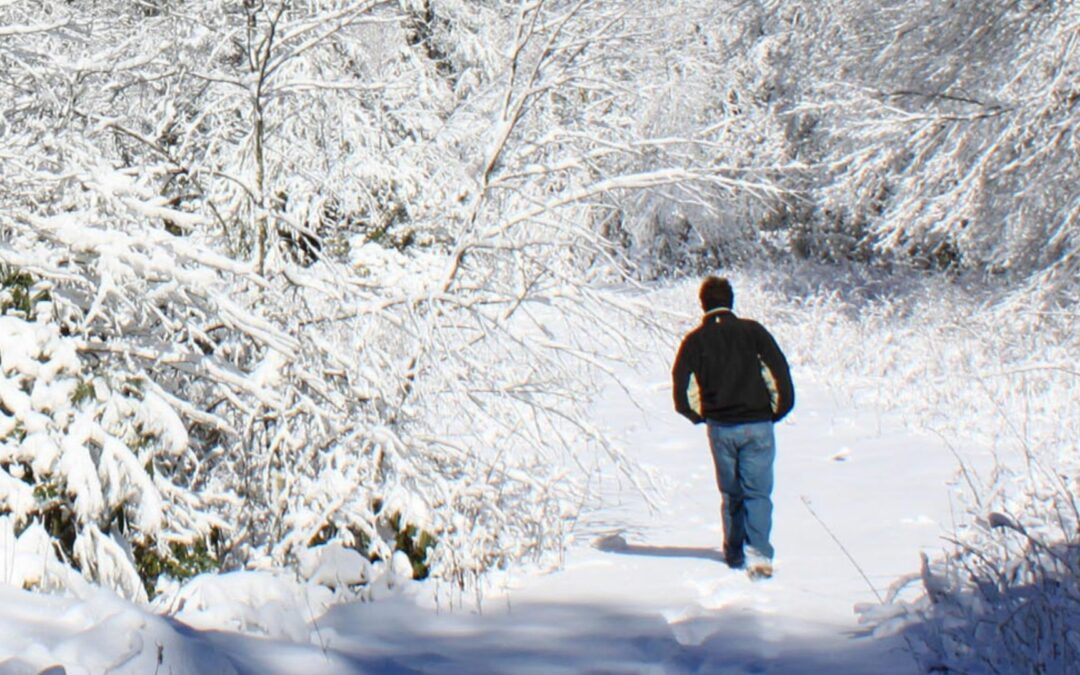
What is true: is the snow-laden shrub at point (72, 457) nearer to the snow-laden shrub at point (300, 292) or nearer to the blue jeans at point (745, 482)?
the snow-laden shrub at point (300, 292)

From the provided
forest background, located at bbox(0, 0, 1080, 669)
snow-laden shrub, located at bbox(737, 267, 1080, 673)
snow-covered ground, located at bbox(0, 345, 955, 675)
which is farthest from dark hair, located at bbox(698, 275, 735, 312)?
snow-laden shrub, located at bbox(737, 267, 1080, 673)

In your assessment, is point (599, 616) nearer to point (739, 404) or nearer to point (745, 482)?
point (745, 482)

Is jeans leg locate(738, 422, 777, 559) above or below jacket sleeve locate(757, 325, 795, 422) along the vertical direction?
below

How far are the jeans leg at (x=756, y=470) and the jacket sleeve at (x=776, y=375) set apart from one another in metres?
0.11

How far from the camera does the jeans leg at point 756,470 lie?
5871 millimetres

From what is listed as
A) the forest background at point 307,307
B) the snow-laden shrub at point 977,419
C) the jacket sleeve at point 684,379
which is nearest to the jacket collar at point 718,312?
the jacket sleeve at point 684,379

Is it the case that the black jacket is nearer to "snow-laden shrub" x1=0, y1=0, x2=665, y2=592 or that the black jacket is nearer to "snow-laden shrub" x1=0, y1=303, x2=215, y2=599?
"snow-laden shrub" x1=0, y1=0, x2=665, y2=592

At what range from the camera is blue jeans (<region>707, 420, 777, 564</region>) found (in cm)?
585

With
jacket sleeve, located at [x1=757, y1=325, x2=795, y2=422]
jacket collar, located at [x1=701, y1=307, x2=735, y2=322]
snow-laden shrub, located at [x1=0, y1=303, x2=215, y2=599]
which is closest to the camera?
snow-laden shrub, located at [x1=0, y1=303, x2=215, y2=599]

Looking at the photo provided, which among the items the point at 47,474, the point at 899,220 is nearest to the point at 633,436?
the point at 899,220

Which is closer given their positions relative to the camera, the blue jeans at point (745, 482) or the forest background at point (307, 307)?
the forest background at point (307, 307)

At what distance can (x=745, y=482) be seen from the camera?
235 inches

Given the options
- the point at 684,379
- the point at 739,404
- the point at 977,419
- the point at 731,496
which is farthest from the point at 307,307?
the point at 977,419

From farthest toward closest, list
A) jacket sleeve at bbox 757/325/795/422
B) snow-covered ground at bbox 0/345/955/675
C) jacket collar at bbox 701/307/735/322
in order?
1. jacket collar at bbox 701/307/735/322
2. jacket sleeve at bbox 757/325/795/422
3. snow-covered ground at bbox 0/345/955/675
